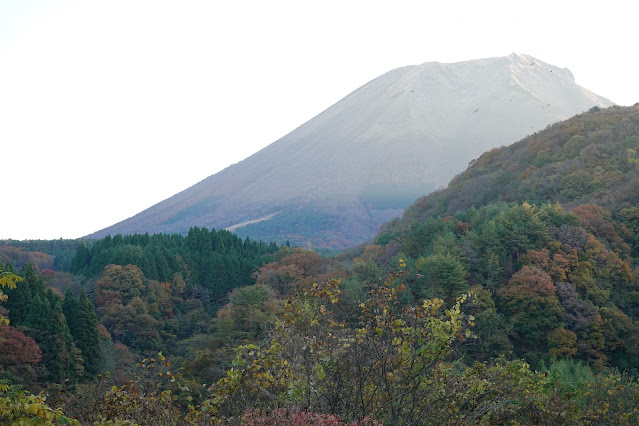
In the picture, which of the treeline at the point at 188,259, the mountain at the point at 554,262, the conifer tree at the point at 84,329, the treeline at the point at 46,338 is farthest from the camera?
the treeline at the point at 188,259

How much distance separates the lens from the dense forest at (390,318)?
6.00 meters

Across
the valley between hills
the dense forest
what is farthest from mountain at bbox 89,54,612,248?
the dense forest

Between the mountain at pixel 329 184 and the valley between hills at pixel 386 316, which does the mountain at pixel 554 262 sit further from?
the mountain at pixel 329 184

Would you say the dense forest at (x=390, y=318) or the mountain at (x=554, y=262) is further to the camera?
the mountain at (x=554, y=262)

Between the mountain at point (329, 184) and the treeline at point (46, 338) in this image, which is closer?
the treeline at point (46, 338)

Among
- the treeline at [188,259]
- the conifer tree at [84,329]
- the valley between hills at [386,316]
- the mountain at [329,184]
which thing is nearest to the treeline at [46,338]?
the conifer tree at [84,329]

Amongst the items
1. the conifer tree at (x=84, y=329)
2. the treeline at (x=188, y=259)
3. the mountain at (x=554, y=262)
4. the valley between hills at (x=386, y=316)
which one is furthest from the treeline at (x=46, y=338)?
the mountain at (x=554, y=262)

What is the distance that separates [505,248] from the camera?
30.4 m

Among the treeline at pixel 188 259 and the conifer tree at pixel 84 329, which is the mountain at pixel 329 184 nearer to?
the treeline at pixel 188 259

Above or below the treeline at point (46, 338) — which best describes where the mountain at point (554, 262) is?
below

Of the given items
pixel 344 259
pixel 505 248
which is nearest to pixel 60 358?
pixel 505 248

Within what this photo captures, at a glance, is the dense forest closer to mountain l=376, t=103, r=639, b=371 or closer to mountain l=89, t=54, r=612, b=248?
mountain l=376, t=103, r=639, b=371

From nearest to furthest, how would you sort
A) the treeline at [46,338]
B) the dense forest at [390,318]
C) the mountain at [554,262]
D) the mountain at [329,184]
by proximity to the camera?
the dense forest at [390,318] < the mountain at [554,262] < the treeline at [46,338] < the mountain at [329,184]

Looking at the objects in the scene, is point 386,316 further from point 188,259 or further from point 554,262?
point 188,259
